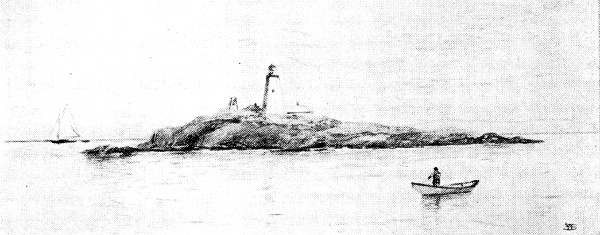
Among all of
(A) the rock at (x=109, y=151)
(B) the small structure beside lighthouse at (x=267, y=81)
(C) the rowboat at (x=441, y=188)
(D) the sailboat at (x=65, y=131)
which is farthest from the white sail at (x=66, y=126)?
(C) the rowboat at (x=441, y=188)

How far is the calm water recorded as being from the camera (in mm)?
3297

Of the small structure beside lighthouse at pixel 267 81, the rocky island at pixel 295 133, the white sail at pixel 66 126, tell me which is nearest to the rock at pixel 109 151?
the rocky island at pixel 295 133

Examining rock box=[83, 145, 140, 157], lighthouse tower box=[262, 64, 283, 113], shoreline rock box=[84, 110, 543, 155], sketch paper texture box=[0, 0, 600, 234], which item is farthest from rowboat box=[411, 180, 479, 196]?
rock box=[83, 145, 140, 157]

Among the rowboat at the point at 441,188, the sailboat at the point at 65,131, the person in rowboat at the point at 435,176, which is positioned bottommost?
the rowboat at the point at 441,188

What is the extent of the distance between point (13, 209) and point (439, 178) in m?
2.31

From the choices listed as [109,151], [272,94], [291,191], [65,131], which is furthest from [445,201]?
[65,131]

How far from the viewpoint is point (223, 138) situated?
141 inches

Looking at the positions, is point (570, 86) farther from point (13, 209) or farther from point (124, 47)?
point (13, 209)

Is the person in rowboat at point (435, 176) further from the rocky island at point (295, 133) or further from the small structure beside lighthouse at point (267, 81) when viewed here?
the small structure beside lighthouse at point (267, 81)

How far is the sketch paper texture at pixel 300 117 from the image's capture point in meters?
3.32

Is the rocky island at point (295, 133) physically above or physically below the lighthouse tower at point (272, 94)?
below

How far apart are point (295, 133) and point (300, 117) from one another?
12cm

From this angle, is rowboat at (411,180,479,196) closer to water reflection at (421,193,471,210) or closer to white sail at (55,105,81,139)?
water reflection at (421,193,471,210)

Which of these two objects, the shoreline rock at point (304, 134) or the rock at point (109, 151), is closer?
the rock at point (109, 151)
